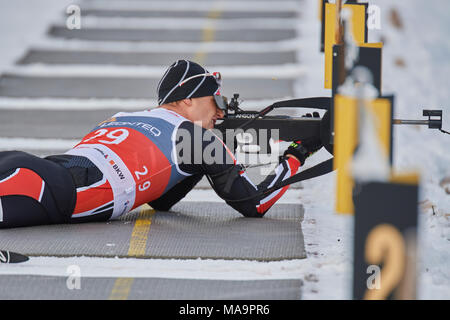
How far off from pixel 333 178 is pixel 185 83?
175 centimetres

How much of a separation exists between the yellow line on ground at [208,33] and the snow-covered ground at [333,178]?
139 centimetres

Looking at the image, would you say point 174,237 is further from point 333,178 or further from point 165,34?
point 165,34

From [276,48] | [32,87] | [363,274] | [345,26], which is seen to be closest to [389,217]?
[363,274]

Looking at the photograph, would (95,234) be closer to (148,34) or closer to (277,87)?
(277,87)

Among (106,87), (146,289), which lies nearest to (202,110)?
(146,289)

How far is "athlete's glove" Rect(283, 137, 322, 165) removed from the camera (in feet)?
16.0

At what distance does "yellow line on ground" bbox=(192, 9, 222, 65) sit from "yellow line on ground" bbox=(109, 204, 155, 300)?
5.73 metres

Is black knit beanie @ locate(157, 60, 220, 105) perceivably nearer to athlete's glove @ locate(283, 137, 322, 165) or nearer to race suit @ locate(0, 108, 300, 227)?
race suit @ locate(0, 108, 300, 227)

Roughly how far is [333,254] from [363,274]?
1.63m

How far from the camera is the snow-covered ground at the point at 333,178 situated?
387cm

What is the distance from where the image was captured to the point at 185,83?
488 centimetres

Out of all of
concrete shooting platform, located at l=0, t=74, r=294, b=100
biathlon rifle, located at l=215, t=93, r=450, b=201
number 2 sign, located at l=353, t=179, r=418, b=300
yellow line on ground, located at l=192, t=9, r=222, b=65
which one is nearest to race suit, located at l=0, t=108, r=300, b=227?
biathlon rifle, located at l=215, t=93, r=450, b=201

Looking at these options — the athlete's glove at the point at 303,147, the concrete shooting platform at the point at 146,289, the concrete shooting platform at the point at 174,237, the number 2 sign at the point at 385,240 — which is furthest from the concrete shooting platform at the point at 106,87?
the number 2 sign at the point at 385,240

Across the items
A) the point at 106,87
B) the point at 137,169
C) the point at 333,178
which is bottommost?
the point at 333,178
